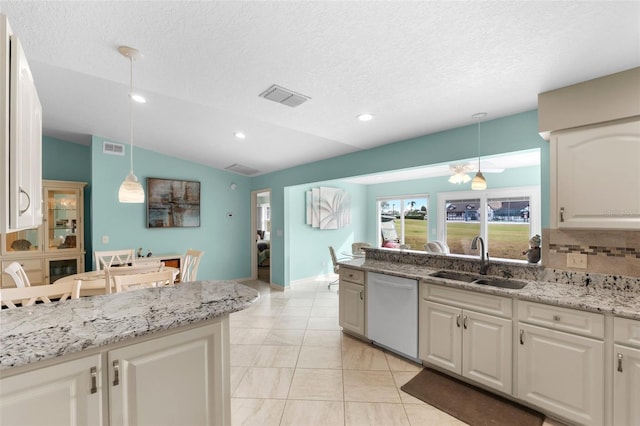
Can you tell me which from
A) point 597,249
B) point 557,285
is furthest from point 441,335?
point 597,249

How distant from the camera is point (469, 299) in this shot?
2.28 meters

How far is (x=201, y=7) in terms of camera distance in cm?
154

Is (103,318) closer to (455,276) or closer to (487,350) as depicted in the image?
(487,350)

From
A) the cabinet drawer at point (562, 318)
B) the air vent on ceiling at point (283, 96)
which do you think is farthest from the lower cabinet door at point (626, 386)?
the air vent on ceiling at point (283, 96)

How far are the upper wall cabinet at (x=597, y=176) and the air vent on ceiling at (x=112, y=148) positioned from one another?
580cm

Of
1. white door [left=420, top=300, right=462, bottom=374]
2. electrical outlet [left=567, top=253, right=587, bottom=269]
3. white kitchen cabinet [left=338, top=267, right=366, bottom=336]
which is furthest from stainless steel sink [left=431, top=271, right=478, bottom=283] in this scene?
white kitchen cabinet [left=338, top=267, right=366, bottom=336]

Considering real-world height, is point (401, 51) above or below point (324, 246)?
above

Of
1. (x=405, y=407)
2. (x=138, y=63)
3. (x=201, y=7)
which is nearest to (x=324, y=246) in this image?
(x=405, y=407)

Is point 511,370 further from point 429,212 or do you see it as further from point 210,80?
point 429,212

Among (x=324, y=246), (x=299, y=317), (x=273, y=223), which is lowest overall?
(x=299, y=317)

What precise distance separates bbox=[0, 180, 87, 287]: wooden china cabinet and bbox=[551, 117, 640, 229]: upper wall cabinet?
20.6ft

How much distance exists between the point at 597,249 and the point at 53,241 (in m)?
6.88

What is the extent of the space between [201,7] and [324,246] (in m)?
5.33

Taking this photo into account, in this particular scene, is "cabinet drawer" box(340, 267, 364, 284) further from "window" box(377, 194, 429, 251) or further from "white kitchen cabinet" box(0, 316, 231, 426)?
"window" box(377, 194, 429, 251)
